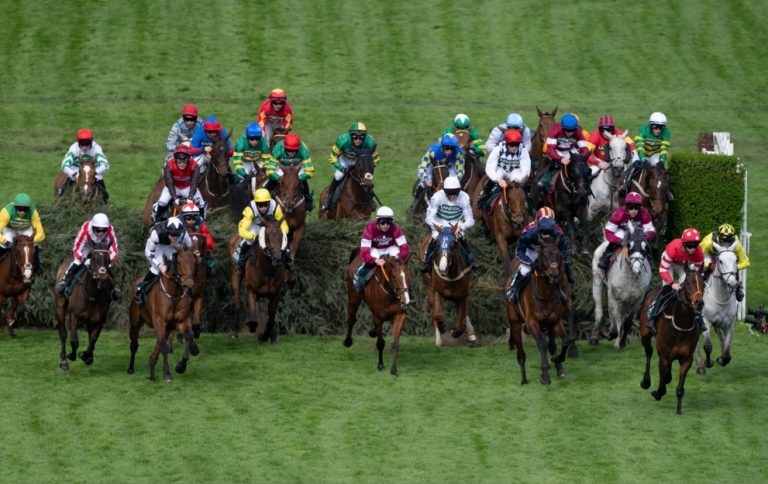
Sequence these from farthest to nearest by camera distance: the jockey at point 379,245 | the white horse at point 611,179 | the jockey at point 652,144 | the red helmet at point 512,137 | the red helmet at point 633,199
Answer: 1. the white horse at point 611,179
2. the jockey at point 652,144
3. the red helmet at point 512,137
4. the red helmet at point 633,199
5. the jockey at point 379,245

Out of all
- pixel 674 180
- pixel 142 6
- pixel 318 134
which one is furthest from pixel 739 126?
pixel 142 6

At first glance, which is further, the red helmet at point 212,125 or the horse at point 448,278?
the red helmet at point 212,125

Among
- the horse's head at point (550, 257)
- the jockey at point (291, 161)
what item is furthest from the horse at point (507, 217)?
the horse's head at point (550, 257)

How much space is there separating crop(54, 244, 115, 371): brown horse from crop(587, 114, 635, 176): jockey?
8.38m

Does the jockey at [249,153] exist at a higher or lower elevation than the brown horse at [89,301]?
higher

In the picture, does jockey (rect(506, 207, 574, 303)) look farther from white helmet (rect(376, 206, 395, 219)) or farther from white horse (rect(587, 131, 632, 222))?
white horse (rect(587, 131, 632, 222))

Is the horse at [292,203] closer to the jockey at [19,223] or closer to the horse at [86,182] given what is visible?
the jockey at [19,223]

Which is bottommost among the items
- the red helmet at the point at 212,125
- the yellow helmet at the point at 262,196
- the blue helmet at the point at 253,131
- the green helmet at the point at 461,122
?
the yellow helmet at the point at 262,196

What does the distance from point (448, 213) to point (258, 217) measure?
9.30ft

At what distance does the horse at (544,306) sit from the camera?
22500mm

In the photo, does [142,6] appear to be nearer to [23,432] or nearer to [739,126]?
[739,126]

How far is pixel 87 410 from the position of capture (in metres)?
22.0

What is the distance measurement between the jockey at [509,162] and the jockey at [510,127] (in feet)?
2.88

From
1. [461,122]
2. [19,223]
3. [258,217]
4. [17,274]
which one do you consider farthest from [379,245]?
[17,274]
